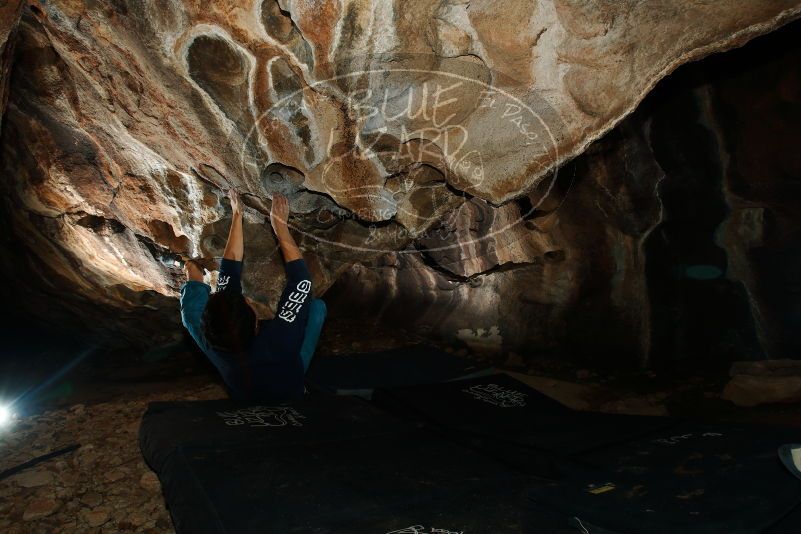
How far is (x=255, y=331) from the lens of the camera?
2752 millimetres

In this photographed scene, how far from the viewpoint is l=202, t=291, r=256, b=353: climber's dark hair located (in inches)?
101

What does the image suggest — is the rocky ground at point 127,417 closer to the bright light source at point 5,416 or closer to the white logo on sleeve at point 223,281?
the bright light source at point 5,416

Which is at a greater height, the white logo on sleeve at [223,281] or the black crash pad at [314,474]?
the white logo on sleeve at [223,281]

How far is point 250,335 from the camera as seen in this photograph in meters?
2.66

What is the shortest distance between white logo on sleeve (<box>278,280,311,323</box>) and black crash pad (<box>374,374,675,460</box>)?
1.00m

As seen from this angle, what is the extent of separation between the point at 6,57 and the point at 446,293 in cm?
420

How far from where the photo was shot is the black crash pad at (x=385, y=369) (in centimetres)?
400

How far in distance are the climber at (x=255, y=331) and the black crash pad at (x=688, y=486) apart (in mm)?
1379

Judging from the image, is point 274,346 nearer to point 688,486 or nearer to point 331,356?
point 688,486

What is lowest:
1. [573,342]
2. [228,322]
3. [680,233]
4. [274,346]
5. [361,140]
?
[573,342]

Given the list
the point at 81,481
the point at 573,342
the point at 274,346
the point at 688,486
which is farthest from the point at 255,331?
the point at 573,342

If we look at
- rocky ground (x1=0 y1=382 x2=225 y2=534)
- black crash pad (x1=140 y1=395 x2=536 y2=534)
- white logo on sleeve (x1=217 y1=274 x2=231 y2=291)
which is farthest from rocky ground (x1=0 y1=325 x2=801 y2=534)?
white logo on sleeve (x1=217 y1=274 x2=231 y2=291)

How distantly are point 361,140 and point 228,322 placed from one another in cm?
123

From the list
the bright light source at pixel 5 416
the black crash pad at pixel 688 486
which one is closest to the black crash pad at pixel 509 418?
the black crash pad at pixel 688 486
